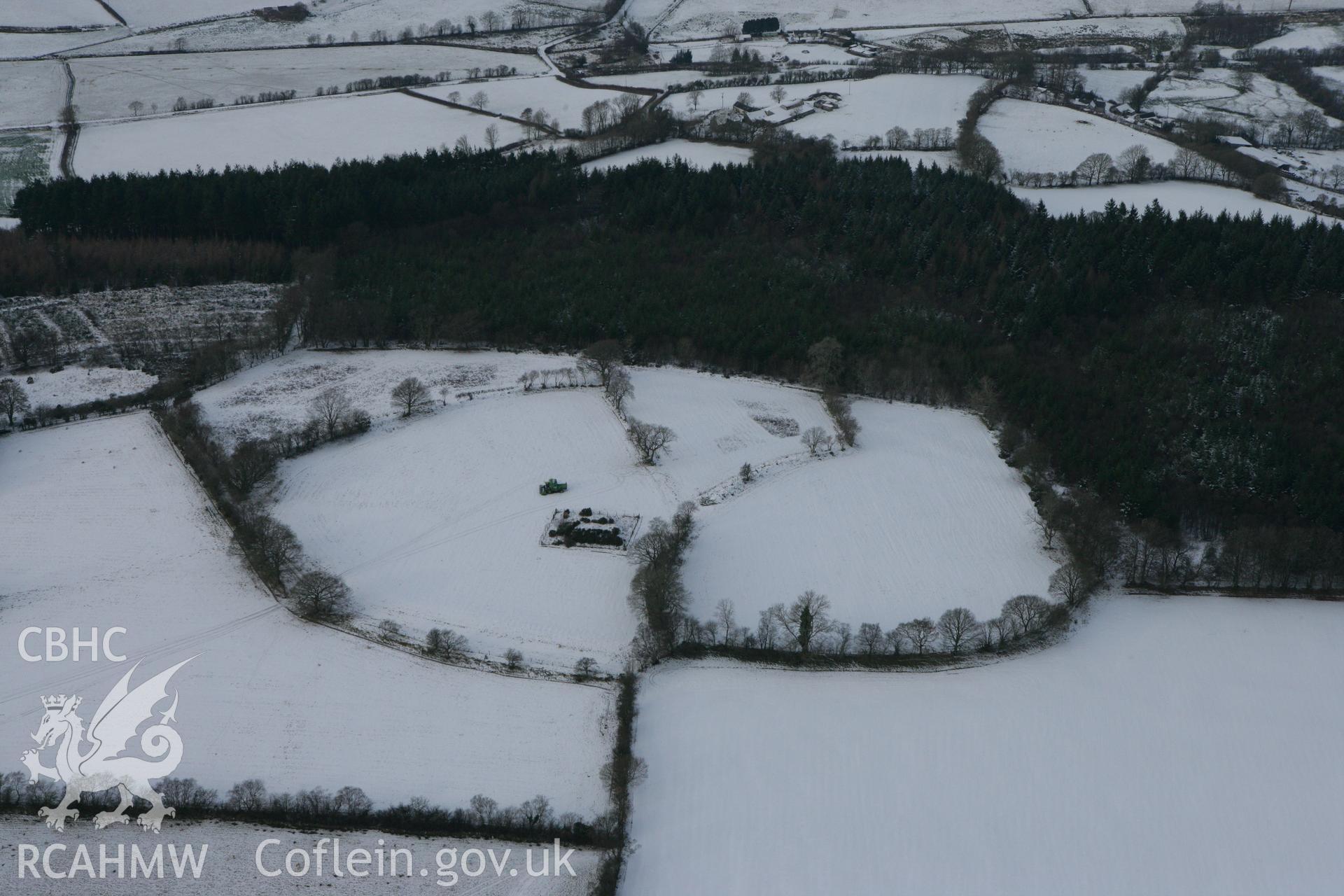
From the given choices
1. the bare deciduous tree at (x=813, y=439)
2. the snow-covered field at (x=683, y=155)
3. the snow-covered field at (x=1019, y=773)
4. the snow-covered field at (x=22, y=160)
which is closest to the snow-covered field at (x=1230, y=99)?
the snow-covered field at (x=683, y=155)

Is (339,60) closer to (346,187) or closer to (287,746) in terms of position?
(346,187)

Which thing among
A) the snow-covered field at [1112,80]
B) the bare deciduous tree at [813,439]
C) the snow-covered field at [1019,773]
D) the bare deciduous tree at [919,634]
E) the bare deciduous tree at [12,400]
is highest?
the snow-covered field at [1112,80]

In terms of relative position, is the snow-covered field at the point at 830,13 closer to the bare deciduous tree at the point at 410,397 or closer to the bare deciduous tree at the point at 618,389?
the bare deciduous tree at the point at 618,389

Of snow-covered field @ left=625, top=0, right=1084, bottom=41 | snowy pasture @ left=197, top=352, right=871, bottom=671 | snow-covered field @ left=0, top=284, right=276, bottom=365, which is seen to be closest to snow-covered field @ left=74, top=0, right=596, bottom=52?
snow-covered field @ left=625, top=0, right=1084, bottom=41

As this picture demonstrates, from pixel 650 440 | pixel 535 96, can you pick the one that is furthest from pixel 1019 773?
pixel 535 96

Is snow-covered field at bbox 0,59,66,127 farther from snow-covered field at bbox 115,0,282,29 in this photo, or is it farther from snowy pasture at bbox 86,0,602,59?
snow-covered field at bbox 115,0,282,29

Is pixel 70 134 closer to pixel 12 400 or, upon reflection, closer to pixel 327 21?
pixel 327 21
